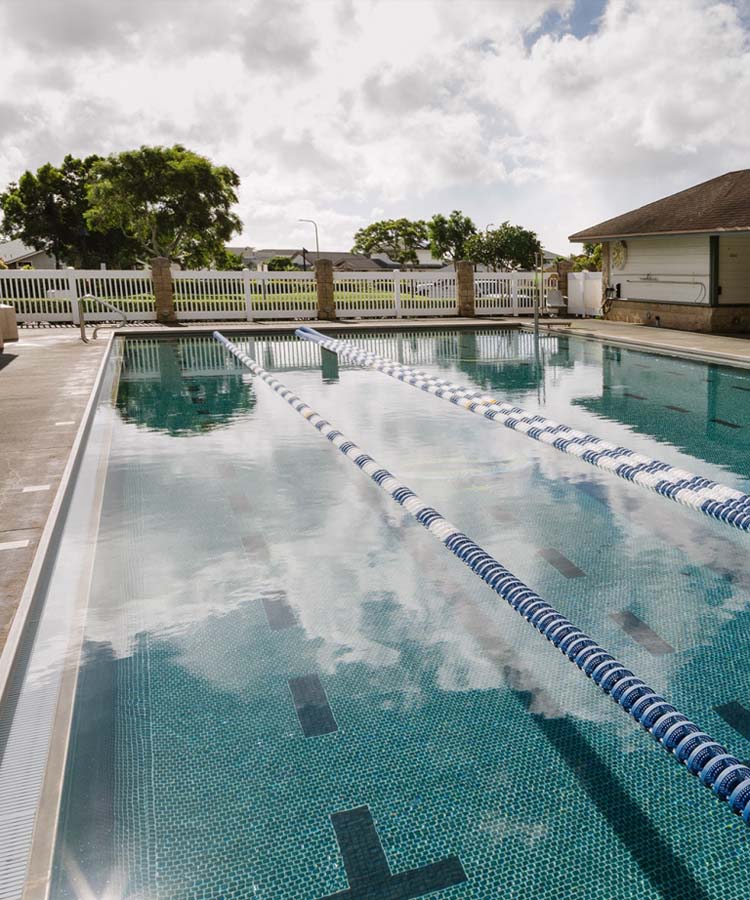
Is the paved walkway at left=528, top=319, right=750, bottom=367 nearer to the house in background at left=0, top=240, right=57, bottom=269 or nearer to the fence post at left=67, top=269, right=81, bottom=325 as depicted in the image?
the fence post at left=67, top=269, right=81, bottom=325

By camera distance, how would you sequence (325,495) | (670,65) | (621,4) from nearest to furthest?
(325,495), (621,4), (670,65)

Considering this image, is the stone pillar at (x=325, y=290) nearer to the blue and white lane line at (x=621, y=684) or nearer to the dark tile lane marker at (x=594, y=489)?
the dark tile lane marker at (x=594, y=489)

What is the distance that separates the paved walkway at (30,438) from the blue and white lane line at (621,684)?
247 cm

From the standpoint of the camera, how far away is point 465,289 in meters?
25.3

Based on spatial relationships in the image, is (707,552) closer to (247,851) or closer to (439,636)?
(439,636)

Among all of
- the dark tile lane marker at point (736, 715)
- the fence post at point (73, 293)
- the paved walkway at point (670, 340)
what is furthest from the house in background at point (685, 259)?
the fence post at point (73, 293)

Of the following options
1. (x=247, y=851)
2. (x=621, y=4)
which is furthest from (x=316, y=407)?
→ (x=621, y=4)

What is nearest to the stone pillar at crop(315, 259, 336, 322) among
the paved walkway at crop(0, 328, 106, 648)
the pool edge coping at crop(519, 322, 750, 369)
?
the pool edge coping at crop(519, 322, 750, 369)

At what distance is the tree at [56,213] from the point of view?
50.9 m

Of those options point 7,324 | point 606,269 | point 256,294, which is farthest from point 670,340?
point 7,324

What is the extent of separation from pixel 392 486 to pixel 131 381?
867 cm

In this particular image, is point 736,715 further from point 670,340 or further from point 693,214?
point 693,214

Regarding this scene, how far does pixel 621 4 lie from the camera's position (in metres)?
14.3

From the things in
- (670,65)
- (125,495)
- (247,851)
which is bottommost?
(247,851)
